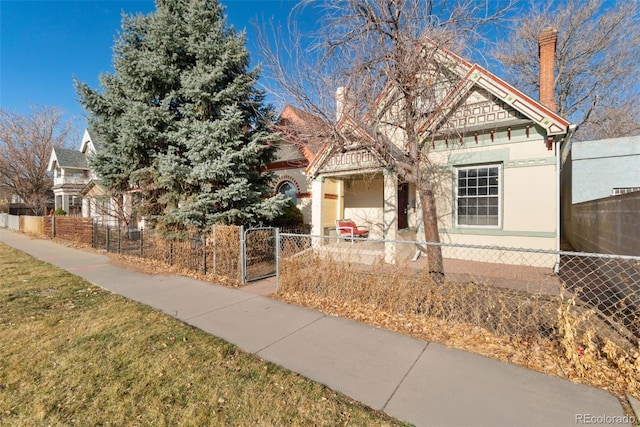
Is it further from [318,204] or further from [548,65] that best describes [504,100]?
[318,204]

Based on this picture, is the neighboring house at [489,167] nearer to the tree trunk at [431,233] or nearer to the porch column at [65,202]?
the tree trunk at [431,233]

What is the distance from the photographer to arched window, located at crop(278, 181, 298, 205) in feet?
48.4

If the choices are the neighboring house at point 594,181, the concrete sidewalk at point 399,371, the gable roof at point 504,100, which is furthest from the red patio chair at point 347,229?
the neighboring house at point 594,181

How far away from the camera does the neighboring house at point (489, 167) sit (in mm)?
7426

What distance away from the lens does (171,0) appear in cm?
954

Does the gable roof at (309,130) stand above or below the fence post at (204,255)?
above

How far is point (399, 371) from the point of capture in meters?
3.23

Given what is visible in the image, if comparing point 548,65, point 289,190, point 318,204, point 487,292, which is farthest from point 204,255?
point 548,65

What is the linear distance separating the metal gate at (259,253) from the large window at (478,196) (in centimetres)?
588

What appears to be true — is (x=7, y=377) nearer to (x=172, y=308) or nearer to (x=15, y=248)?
(x=172, y=308)

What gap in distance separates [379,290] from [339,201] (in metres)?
8.35

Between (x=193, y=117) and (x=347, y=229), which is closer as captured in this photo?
(x=193, y=117)

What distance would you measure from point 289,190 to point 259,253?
290 inches

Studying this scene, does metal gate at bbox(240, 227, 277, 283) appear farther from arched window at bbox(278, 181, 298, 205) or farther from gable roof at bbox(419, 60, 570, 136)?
arched window at bbox(278, 181, 298, 205)
